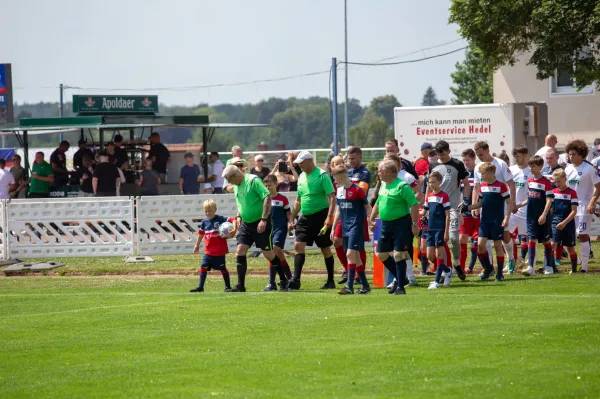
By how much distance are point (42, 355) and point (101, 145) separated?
22062mm

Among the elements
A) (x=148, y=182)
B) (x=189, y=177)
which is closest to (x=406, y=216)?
(x=148, y=182)

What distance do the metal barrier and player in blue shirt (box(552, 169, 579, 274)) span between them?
34.7ft

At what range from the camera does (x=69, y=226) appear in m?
24.9

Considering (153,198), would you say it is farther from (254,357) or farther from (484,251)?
(254,357)

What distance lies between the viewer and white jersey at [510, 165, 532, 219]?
1869 centimetres

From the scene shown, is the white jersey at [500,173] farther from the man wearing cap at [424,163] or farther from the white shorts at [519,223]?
the white shorts at [519,223]

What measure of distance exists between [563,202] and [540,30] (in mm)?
16014

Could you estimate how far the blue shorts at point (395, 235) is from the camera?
14.6 m

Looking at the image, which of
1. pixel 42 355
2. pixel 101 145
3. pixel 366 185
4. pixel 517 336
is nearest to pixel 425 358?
pixel 517 336

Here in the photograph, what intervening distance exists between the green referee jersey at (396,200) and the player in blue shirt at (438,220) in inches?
41.9

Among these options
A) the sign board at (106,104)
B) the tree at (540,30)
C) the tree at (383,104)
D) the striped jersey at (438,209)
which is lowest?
the striped jersey at (438,209)

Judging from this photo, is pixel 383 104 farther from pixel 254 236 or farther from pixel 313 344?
pixel 313 344

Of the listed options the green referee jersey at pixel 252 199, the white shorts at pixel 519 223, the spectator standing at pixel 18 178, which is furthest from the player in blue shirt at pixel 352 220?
the spectator standing at pixel 18 178

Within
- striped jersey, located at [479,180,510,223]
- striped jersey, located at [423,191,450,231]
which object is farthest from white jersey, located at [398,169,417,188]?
striped jersey, located at [479,180,510,223]
